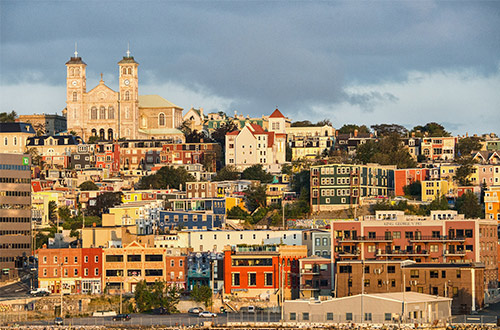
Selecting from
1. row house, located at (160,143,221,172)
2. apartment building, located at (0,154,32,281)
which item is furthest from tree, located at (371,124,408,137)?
apartment building, located at (0,154,32,281)

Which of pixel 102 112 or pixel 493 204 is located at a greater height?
pixel 102 112

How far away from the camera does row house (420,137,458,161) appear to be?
154750mm

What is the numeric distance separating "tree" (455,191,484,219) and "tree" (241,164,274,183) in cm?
3010

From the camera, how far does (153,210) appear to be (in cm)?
12338

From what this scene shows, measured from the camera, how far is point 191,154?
536 feet

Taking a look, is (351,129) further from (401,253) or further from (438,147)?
(401,253)

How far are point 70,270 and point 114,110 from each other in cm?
8192

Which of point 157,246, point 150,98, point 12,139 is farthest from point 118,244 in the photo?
point 150,98

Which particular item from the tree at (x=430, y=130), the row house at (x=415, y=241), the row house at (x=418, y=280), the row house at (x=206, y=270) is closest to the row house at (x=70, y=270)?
the row house at (x=206, y=270)

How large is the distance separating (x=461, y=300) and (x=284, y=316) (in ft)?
41.4

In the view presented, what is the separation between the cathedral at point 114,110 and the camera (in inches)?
7126

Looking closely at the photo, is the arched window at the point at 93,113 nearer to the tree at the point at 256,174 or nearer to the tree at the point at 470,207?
the tree at the point at 256,174

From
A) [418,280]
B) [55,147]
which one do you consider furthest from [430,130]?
[418,280]

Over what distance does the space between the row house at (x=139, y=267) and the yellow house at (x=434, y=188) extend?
126ft
